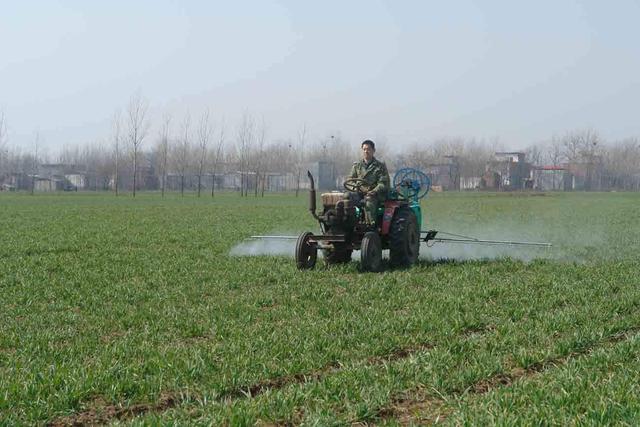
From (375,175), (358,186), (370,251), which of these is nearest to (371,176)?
(375,175)

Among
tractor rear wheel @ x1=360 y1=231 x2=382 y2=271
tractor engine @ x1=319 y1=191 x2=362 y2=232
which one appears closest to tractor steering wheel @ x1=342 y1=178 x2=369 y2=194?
tractor engine @ x1=319 y1=191 x2=362 y2=232

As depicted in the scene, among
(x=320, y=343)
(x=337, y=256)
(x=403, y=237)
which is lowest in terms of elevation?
(x=320, y=343)

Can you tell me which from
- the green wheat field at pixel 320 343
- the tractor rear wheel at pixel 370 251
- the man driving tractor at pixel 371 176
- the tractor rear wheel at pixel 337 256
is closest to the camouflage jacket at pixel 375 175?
the man driving tractor at pixel 371 176

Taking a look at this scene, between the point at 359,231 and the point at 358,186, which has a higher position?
the point at 358,186

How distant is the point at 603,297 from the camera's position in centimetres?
1048

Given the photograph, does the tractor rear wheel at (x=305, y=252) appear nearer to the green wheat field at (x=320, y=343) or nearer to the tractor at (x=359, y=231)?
the tractor at (x=359, y=231)

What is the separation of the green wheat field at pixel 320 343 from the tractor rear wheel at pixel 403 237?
0.48m

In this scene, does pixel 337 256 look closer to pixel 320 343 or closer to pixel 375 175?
pixel 375 175

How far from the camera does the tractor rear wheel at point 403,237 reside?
537 inches

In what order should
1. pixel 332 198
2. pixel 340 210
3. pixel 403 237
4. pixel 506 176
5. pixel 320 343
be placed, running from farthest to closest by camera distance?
pixel 506 176, pixel 403 237, pixel 332 198, pixel 340 210, pixel 320 343

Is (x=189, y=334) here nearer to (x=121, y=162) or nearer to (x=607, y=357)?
(x=607, y=357)

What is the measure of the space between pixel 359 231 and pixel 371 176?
103 cm

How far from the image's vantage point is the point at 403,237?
13.7m

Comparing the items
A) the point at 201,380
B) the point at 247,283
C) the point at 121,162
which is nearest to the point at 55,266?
the point at 247,283
